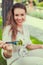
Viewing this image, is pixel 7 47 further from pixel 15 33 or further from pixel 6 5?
pixel 6 5

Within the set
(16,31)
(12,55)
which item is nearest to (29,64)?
(12,55)

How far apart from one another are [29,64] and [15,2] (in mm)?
628

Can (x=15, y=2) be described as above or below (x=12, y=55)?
above

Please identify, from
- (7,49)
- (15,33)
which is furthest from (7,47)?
(15,33)

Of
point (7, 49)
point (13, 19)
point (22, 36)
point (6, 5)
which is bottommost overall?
point (7, 49)

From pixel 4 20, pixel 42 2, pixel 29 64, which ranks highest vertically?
pixel 42 2

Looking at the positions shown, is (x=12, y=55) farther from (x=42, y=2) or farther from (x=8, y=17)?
(x=42, y=2)

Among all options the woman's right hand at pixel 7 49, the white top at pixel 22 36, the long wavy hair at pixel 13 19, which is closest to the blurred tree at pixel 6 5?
the long wavy hair at pixel 13 19

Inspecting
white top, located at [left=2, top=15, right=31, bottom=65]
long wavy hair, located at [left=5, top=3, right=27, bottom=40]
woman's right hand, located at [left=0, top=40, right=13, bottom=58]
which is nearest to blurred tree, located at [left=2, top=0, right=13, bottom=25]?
long wavy hair, located at [left=5, top=3, right=27, bottom=40]

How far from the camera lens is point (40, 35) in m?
2.67

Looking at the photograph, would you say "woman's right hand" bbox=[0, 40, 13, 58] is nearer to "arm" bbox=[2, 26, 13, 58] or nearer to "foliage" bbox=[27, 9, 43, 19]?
"arm" bbox=[2, 26, 13, 58]

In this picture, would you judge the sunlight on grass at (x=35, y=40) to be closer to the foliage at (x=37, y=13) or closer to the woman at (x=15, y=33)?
the woman at (x=15, y=33)

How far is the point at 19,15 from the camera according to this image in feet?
8.61

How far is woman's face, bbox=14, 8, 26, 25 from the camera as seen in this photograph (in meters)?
2.61
